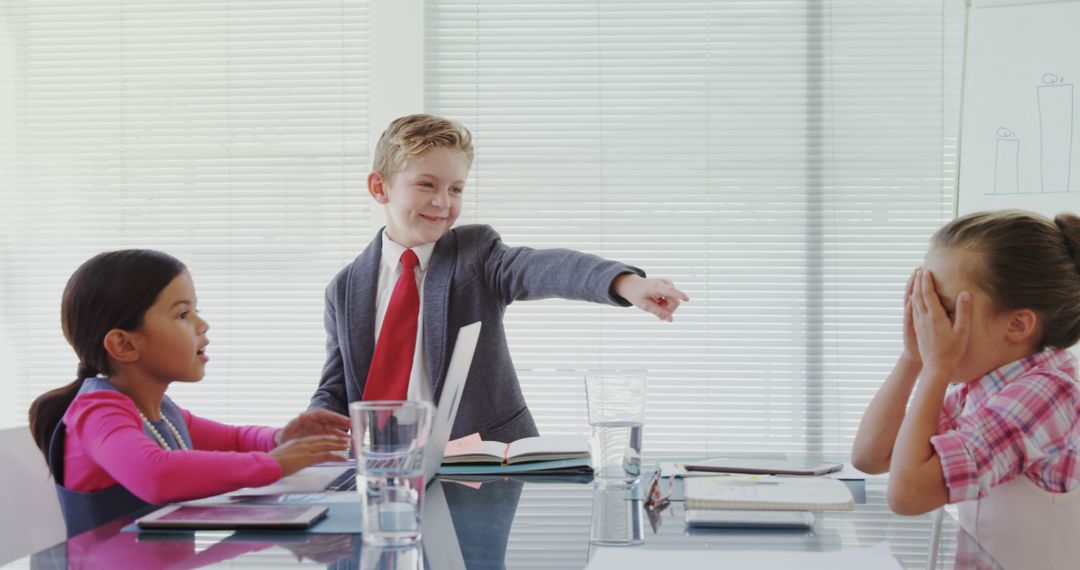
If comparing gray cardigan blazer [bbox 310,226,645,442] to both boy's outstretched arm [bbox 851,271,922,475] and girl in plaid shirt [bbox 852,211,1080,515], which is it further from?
girl in plaid shirt [bbox 852,211,1080,515]

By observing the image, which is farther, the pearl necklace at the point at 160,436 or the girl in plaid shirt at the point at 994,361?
the pearl necklace at the point at 160,436

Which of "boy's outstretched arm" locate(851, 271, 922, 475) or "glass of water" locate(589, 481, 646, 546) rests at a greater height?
"boy's outstretched arm" locate(851, 271, 922, 475)

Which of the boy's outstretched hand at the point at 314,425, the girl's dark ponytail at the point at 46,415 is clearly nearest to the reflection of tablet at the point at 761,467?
the boy's outstretched hand at the point at 314,425

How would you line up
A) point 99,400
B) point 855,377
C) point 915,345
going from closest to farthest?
point 99,400, point 915,345, point 855,377

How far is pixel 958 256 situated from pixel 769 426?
6.74 feet

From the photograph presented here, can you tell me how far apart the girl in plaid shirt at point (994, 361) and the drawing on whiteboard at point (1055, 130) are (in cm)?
163

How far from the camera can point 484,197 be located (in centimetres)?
322

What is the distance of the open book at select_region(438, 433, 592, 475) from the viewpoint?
4.73 feet

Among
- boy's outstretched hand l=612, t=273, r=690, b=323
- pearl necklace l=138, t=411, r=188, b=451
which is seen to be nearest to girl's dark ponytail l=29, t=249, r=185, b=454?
pearl necklace l=138, t=411, r=188, b=451

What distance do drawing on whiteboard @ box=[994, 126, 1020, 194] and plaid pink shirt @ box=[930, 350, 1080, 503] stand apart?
1707mm

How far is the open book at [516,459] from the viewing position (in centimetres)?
144

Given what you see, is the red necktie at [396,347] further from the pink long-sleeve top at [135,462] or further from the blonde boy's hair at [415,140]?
the pink long-sleeve top at [135,462]

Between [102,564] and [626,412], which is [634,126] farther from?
[102,564]

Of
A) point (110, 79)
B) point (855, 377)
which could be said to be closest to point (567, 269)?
point (855, 377)
